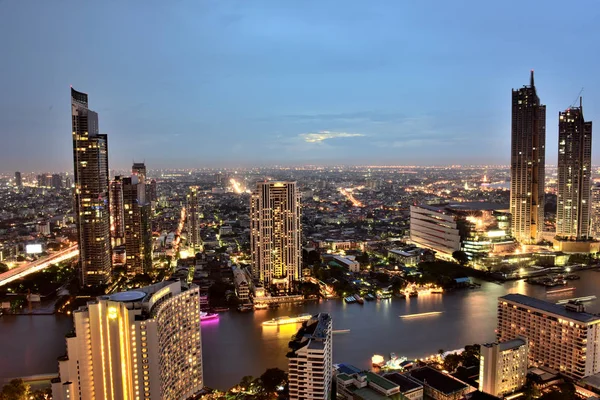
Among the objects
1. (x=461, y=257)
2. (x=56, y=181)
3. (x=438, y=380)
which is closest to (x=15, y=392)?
(x=438, y=380)

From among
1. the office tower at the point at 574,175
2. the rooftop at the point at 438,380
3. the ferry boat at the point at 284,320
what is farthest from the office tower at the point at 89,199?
the office tower at the point at 574,175

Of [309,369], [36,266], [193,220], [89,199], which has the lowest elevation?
[36,266]

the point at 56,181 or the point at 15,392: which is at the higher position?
the point at 56,181

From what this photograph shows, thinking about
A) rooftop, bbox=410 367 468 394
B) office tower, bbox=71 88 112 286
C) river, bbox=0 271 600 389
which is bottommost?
river, bbox=0 271 600 389

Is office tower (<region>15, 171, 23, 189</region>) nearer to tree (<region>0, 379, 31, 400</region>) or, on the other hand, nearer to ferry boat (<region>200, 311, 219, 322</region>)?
ferry boat (<region>200, 311, 219, 322</region>)

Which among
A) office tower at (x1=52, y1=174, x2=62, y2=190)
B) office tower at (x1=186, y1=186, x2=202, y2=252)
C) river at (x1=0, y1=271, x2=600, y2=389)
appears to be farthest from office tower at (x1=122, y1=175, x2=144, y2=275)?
office tower at (x1=52, y1=174, x2=62, y2=190)

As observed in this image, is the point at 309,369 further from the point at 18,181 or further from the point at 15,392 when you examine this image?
the point at 18,181
